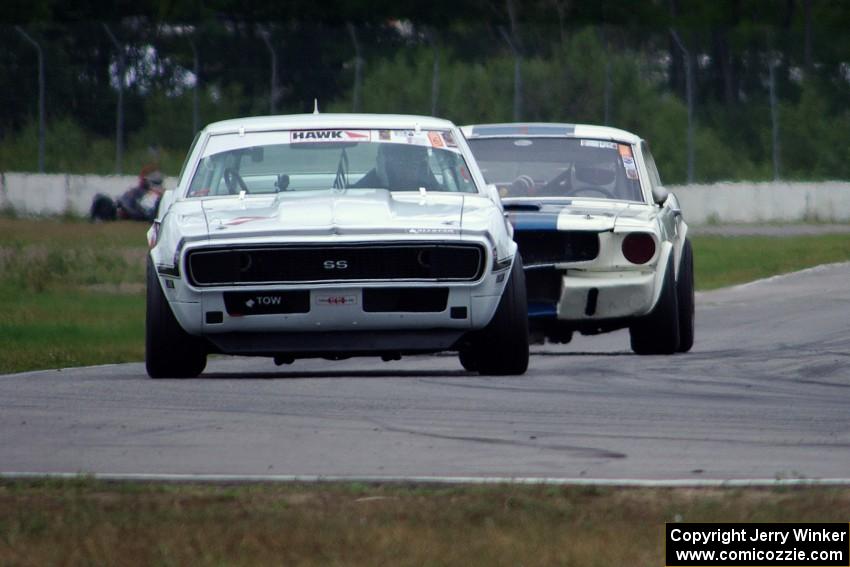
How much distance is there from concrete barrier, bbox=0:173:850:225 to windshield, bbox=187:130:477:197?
27964 millimetres

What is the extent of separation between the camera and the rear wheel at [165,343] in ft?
31.5

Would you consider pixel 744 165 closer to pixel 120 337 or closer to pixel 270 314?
pixel 120 337

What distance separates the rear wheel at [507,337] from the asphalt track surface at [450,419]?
154 mm

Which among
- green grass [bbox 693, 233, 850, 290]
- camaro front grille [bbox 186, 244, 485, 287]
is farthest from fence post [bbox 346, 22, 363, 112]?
camaro front grille [bbox 186, 244, 485, 287]

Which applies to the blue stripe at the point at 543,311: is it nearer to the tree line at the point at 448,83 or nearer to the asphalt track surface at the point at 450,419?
the asphalt track surface at the point at 450,419

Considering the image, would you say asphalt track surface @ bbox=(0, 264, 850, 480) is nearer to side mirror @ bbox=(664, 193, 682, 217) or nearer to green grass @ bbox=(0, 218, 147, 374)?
side mirror @ bbox=(664, 193, 682, 217)

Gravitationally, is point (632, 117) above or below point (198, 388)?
below

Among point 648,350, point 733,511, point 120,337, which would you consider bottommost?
point 120,337

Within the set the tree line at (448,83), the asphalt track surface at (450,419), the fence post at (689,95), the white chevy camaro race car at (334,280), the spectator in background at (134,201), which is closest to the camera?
the asphalt track surface at (450,419)

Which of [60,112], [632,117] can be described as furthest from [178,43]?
[632,117]

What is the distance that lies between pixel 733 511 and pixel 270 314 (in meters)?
3.99

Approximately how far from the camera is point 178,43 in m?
40.2

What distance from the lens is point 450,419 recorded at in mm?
8203

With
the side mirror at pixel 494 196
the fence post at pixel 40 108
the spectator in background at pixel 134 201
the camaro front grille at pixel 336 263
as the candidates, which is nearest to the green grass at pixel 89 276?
the spectator in background at pixel 134 201
